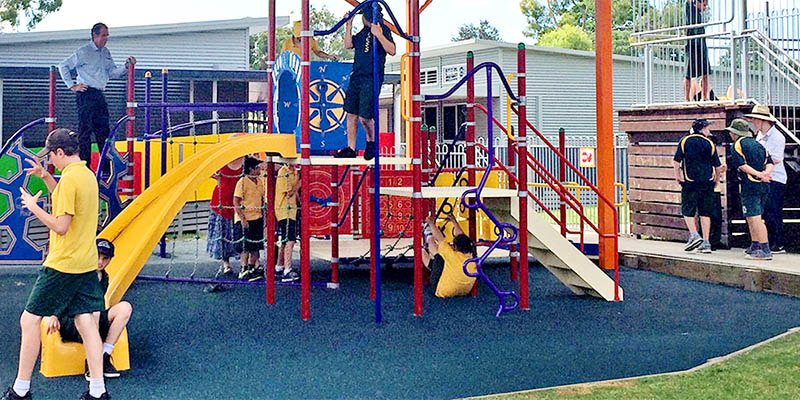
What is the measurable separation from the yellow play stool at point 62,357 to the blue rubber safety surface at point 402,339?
0.13 m

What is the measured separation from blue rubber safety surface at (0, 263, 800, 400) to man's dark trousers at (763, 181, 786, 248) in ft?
5.52

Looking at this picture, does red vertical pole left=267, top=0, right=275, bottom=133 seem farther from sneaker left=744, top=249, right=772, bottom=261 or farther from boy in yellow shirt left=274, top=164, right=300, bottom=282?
sneaker left=744, top=249, right=772, bottom=261

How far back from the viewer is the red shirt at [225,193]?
Result: 1165 centimetres

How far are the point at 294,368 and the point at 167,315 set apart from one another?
9.48ft

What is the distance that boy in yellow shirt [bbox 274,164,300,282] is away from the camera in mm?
11539

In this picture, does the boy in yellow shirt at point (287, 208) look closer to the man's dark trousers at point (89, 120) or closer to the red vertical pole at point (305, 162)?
the red vertical pole at point (305, 162)

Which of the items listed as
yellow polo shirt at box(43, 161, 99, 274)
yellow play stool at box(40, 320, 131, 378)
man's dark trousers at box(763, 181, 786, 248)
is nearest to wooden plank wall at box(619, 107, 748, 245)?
man's dark trousers at box(763, 181, 786, 248)

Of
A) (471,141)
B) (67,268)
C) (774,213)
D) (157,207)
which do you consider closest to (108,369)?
(67,268)

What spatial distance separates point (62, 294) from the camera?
5.88 m

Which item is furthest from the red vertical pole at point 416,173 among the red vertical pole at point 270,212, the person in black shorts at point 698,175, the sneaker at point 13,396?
the person in black shorts at point 698,175

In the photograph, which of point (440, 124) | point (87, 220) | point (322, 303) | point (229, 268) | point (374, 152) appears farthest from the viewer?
point (440, 124)

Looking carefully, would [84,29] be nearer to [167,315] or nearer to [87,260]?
[167,315]

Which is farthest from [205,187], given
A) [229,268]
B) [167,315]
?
[167,315]

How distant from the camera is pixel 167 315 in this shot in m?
9.43
